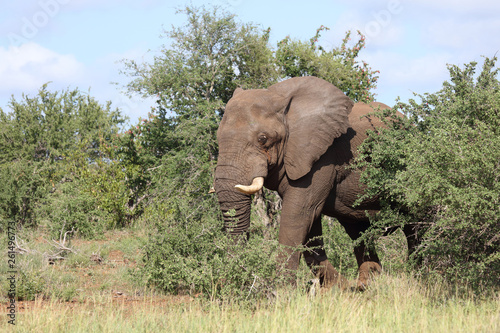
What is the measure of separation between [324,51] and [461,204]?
9.49m

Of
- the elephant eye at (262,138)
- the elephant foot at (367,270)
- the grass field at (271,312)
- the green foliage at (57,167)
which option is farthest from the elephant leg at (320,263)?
the green foliage at (57,167)

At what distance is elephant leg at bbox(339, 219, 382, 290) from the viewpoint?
969 cm

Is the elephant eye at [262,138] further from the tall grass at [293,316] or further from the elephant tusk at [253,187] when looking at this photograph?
the tall grass at [293,316]

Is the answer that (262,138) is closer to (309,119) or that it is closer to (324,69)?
(309,119)

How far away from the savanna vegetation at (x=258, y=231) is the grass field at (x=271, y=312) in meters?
Result: 0.03

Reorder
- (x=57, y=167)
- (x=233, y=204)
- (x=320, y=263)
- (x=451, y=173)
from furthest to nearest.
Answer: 1. (x=57, y=167)
2. (x=320, y=263)
3. (x=233, y=204)
4. (x=451, y=173)

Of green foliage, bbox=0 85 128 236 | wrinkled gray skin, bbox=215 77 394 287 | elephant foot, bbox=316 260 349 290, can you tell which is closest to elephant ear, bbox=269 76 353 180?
wrinkled gray skin, bbox=215 77 394 287

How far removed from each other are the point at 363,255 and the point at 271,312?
387cm

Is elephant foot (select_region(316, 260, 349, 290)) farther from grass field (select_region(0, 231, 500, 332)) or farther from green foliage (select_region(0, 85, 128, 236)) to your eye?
green foliage (select_region(0, 85, 128, 236))

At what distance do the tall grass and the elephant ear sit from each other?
Answer: 174 centimetres

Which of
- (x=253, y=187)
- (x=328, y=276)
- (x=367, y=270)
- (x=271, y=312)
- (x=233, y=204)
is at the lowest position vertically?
(x=271, y=312)

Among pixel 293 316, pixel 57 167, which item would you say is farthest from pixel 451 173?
pixel 57 167

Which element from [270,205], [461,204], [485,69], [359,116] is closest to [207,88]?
[270,205]

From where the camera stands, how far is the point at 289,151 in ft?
26.2
